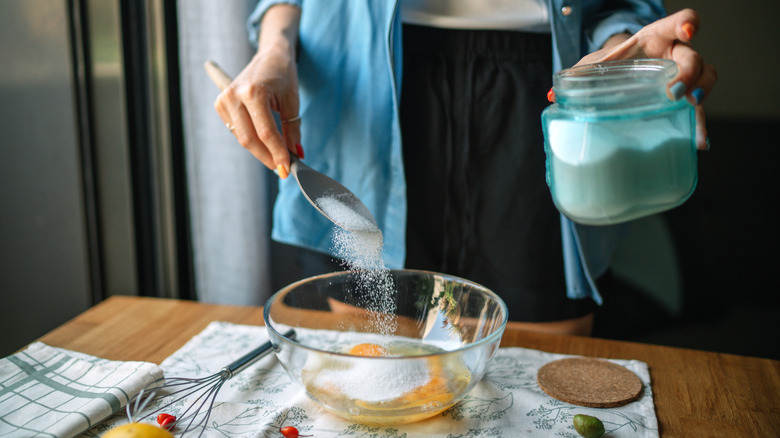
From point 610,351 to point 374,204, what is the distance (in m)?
0.50

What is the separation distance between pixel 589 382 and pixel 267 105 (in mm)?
606

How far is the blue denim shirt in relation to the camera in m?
1.05

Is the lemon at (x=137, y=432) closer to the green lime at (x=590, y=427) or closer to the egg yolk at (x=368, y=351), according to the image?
the egg yolk at (x=368, y=351)

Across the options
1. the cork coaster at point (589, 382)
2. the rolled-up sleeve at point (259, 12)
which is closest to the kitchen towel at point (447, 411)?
the cork coaster at point (589, 382)

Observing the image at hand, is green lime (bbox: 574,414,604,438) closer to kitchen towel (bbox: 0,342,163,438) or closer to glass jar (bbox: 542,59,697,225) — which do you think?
glass jar (bbox: 542,59,697,225)

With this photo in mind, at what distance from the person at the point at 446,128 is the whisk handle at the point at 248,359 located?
1.12 ft

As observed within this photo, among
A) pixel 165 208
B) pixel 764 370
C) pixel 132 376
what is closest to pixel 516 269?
pixel 764 370

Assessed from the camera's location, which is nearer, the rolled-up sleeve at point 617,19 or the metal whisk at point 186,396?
the metal whisk at point 186,396

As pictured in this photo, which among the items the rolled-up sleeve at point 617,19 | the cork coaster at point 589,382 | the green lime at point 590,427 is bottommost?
the cork coaster at point 589,382

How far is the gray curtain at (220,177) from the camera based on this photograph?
5.15ft

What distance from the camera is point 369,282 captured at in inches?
34.2

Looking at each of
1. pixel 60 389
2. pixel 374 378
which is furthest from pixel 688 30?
pixel 60 389

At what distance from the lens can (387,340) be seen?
2.85ft

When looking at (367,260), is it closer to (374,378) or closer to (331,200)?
(331,200)
